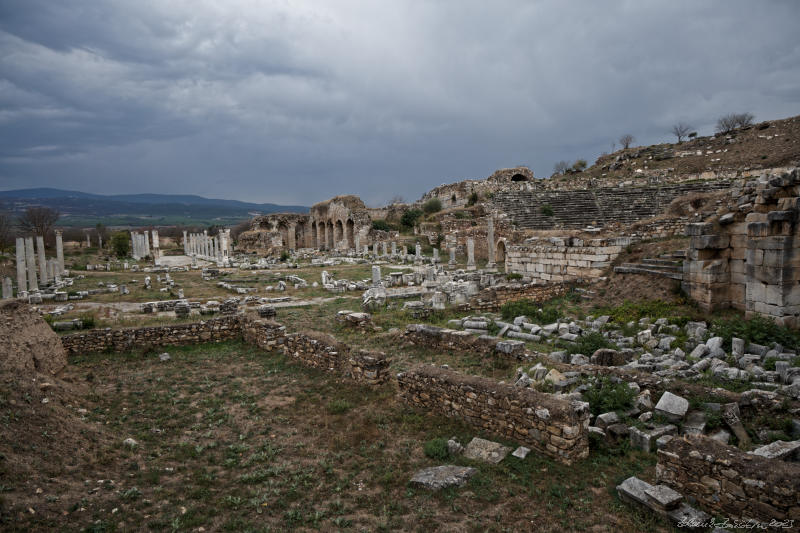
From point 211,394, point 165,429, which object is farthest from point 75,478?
point 211,394

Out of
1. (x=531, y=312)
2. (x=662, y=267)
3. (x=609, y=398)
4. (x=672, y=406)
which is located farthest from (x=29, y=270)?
(x=662, y=267)

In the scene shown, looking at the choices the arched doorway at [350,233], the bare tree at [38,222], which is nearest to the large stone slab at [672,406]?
the arched doorway at [350,233]

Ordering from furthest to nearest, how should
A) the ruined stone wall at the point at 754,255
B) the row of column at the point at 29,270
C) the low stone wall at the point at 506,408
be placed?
the row of column at the point at 29,270 → the ruined stone wall at the point at 754,255 → the low stone wall at the point at 506,408

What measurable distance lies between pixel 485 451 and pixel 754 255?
7.97 meters

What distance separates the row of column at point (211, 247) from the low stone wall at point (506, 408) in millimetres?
33357

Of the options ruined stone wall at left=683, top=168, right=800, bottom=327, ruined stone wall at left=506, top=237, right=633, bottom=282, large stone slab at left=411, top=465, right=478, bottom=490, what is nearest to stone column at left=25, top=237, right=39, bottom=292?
ruined stone wall at left=506, top=237, right=633, bottom=282

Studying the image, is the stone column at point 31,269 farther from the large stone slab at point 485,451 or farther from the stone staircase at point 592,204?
the stone staircase at point 592,204

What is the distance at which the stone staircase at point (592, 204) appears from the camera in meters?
29.8

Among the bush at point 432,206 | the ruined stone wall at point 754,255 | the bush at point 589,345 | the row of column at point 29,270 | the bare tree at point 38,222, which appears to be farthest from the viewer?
the bush at point 432,206

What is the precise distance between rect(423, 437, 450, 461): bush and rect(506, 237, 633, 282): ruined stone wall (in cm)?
→ 1169

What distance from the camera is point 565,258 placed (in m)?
16.5

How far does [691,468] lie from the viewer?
387 centimetres

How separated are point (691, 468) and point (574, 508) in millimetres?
1137

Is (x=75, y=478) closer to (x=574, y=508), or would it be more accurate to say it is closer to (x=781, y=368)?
(x=574, y=508)
